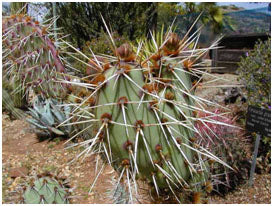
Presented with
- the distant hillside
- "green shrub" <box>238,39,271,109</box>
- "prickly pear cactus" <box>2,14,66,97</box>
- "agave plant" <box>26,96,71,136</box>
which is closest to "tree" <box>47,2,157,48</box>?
"agave plant" <box>26,96,71,136</box>

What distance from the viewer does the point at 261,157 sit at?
338 cm

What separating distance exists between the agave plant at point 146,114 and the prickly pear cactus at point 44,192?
3.68 ft

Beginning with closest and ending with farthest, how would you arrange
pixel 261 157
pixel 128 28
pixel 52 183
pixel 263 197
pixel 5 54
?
pixel 52 183
pixel 263 197
pixel 261 157
pixel 5 54
pixel 128 28

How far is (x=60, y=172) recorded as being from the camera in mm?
3318

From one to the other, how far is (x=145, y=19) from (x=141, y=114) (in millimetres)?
7081

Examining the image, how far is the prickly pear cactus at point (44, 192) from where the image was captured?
7.14ft

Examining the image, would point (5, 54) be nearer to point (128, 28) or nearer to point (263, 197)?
point (263, 197)

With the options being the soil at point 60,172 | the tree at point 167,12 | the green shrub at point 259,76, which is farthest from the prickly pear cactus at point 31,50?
the tree at point 167,12

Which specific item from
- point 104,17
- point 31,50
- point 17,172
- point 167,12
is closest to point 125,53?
point 31,50

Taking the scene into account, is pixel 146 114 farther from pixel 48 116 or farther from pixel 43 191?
pixel 48 116

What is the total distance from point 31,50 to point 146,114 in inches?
102

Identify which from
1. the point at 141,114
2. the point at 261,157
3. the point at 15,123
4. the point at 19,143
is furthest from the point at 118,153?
the point at 15,123

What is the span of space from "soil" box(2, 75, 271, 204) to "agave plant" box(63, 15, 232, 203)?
1.69 feet

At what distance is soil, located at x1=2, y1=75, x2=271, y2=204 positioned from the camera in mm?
2717
